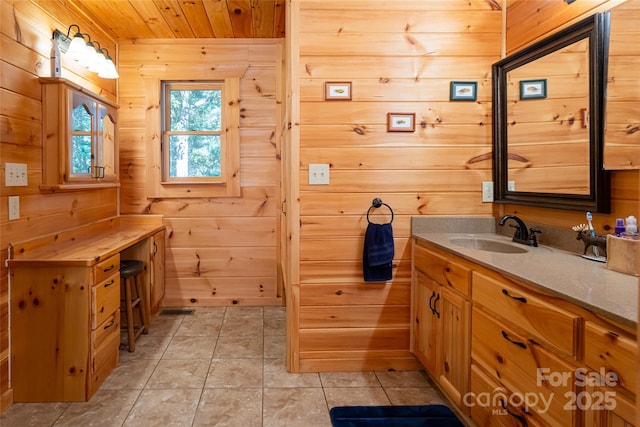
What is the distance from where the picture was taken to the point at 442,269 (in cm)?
196

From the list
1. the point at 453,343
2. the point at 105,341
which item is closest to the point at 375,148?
the point at 453,343

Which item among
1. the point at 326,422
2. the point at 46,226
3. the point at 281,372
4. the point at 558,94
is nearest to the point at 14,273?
the point at 46,226

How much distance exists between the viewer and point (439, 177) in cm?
239

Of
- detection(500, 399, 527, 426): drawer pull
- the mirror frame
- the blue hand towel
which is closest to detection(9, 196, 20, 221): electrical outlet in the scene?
the blue hand towel

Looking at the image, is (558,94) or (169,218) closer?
(558,94)

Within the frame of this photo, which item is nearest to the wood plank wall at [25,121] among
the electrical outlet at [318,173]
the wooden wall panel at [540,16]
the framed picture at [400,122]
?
the electrical outlet at [318,173]

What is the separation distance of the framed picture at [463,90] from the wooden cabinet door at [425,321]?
112 cm

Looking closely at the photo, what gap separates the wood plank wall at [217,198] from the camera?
355 centimetres

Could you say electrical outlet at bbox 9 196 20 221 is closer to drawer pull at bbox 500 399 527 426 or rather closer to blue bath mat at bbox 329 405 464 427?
blue bath mat at bbox 329 405 464 427

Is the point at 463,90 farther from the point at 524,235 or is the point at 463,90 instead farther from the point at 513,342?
the point at 513,342

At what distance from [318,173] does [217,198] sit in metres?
1.66

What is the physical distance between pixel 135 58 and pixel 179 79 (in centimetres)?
44

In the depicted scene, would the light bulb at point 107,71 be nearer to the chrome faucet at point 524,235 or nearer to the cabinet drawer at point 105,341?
the cabinet drawer at point 105,341

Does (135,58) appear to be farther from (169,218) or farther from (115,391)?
(115,391)
